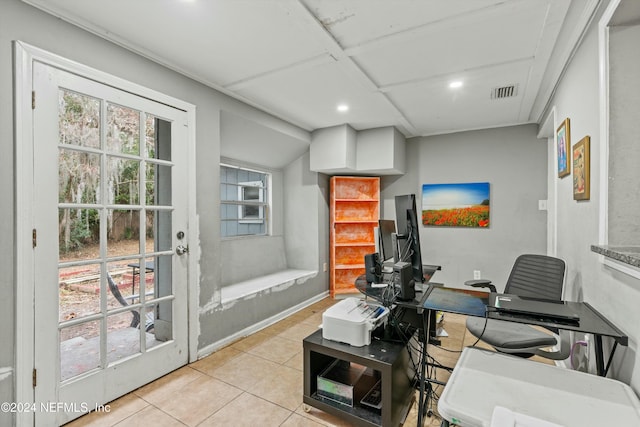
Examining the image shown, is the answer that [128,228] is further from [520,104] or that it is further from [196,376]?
[520,104]

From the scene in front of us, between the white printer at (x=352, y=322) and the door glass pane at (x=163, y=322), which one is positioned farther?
the door glass pane at (x=163, y=322)

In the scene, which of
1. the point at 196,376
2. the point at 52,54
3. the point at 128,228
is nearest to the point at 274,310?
the point at 196,376

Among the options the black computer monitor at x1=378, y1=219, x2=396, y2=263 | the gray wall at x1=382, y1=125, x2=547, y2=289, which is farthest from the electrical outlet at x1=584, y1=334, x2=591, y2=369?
the gray wall at x1=382, y1=125, x2=547, y2=289

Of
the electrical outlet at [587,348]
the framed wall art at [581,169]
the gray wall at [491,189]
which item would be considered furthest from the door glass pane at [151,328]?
the gray wall at [491,189]

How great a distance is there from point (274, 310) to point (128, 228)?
6.18ft

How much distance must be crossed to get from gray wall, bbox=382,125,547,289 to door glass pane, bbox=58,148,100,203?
3833 mm

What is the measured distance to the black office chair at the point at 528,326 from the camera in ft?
5.91

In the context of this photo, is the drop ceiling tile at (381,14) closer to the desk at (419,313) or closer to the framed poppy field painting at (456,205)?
the desk at (419,313)

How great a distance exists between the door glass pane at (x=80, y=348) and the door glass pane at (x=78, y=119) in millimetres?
1164

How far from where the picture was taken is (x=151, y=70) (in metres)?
2.21

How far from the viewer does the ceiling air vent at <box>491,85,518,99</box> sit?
8.85 feet

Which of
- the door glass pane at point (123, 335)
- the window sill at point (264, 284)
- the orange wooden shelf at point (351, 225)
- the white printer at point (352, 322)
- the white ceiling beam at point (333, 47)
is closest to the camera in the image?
the white ceiling beam at point (333, 47)

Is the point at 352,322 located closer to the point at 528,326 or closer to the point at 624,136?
the point at 528,326

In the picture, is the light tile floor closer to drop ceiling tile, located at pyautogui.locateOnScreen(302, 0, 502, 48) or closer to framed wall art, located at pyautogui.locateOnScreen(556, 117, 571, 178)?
framed wall art, located at pyautogui.locateOnScreen(556, 117, 571, 178)
